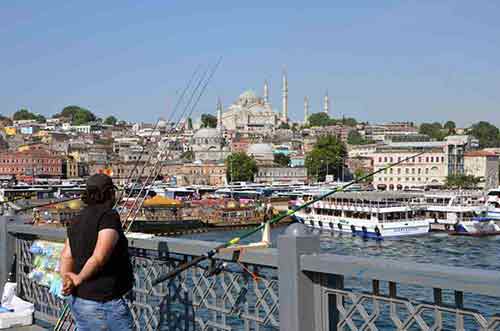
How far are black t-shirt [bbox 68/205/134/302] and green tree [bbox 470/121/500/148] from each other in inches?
3943

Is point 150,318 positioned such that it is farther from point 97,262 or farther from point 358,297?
point 358,297

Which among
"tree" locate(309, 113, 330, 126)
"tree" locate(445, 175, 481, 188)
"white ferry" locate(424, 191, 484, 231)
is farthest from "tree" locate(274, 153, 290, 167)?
"white ferry" locate(424, 191, 484, 231)

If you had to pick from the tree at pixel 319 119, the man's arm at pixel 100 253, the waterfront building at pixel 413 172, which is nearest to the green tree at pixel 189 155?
the waterfront building at pixel 413 172

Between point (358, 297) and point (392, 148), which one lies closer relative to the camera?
point (358, 297)

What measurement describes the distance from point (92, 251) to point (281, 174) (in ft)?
229

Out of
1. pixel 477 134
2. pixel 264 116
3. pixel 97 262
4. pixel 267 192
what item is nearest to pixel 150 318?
pixel 97 262

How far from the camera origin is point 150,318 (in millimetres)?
3445

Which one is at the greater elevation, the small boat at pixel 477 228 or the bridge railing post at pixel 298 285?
the bridge railing post at pixel 298 285

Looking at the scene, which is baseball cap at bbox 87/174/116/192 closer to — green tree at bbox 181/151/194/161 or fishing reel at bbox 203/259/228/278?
fishing reel at bbox 203/259/228/278

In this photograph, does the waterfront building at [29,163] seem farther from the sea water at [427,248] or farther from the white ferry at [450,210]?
the white ferry at [450,210]

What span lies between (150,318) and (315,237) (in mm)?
1254

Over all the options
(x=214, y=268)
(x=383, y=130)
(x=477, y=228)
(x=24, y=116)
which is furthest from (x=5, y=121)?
(x=214, y=268)

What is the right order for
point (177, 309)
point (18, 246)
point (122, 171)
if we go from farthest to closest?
point (122, 171) < point (18, 246) < point (177, 309)

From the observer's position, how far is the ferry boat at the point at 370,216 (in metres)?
30.5
